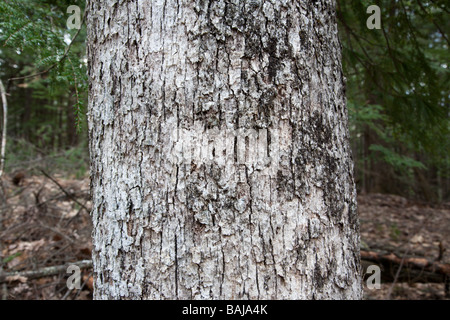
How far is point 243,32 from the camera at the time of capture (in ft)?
3.41

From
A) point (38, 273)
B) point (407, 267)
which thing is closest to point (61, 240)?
point (38, 273)

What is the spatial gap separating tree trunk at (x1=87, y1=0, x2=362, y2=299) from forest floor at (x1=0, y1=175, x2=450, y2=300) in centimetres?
230

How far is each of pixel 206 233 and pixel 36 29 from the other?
63.8 inches

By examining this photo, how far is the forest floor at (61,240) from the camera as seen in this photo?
319 centimetres

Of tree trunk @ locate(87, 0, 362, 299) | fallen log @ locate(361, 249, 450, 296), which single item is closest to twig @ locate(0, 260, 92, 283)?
tree trunk @ locate(87, 0, 362, 299)

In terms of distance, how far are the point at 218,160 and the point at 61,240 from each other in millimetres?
3540

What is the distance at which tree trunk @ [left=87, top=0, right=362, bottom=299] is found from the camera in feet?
3.30

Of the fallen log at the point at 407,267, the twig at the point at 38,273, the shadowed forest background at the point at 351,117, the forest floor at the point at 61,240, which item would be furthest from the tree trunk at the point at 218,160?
the fallen log at the point at 407,267

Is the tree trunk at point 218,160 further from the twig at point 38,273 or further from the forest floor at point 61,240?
the forest floor at point 61,240

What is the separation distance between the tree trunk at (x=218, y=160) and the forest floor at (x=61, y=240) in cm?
230

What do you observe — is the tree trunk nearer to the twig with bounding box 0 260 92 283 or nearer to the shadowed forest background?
the shadowed forest background
